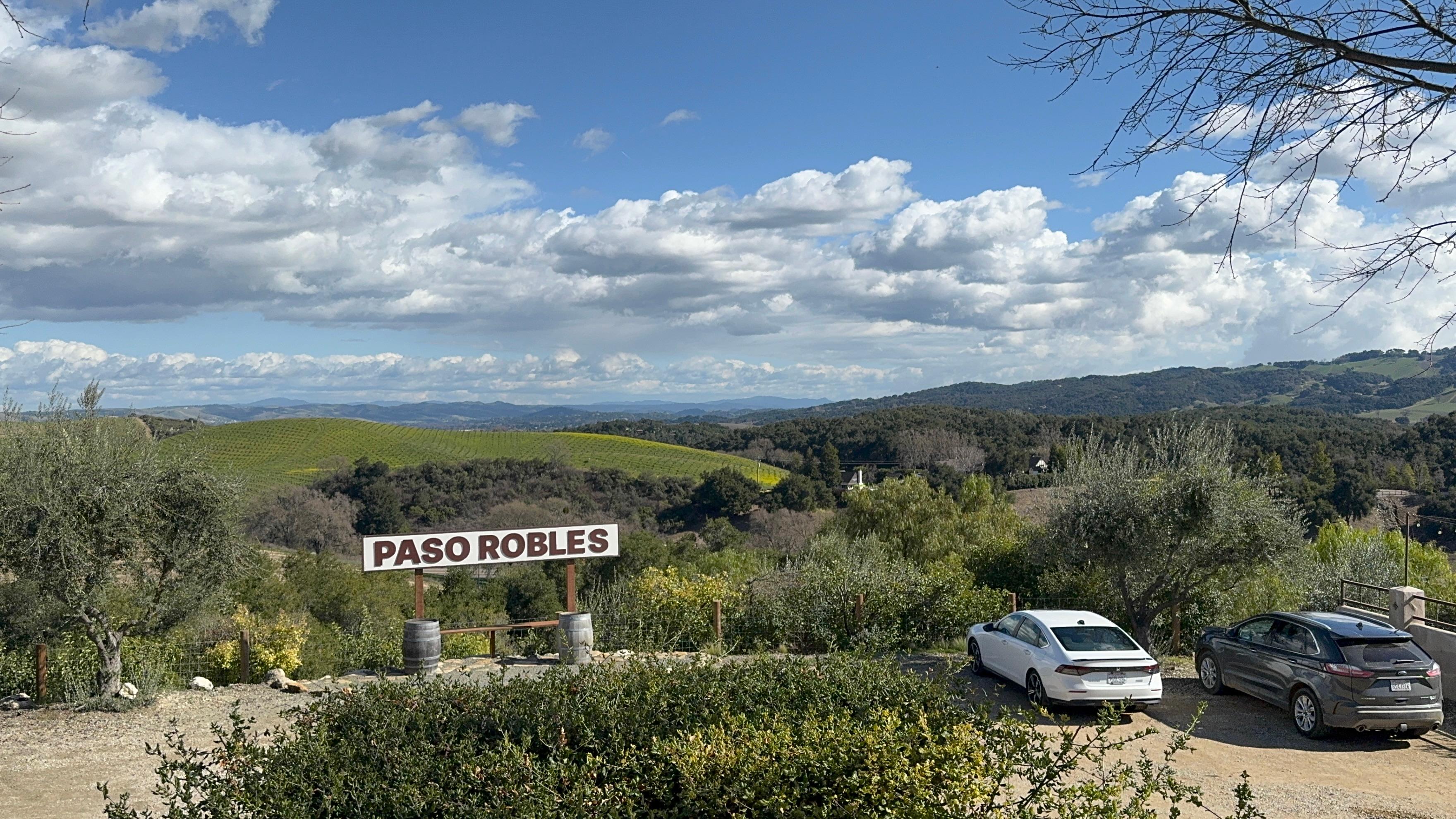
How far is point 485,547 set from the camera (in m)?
16.2

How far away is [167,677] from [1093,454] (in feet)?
52.3

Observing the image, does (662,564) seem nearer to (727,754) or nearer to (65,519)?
(65,519)

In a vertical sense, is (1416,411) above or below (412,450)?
above

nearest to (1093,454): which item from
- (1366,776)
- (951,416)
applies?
(1366,776)

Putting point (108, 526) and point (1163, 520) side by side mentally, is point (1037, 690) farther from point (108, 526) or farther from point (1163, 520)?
point (108, 526)

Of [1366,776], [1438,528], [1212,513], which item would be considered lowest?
[1438,528]

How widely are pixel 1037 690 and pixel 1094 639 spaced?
1028 millimetres

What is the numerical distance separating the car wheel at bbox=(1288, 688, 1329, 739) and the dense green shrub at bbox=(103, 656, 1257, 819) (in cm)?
695

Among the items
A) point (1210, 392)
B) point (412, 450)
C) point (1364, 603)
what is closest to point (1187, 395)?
point (1210, 392)

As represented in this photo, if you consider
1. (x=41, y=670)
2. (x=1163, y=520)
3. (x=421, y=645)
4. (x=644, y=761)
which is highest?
(x=644, y=761)

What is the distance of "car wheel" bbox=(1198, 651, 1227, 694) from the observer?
1353 cm

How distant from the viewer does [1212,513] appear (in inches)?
615

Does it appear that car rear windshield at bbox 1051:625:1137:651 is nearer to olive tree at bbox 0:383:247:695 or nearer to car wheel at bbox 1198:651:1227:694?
car wheel at bbox 1198:651:1227:694

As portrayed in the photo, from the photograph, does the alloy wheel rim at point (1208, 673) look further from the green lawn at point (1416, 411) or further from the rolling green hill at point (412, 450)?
the green lawn at point (1416, 411)
